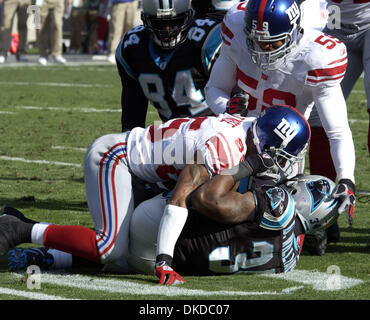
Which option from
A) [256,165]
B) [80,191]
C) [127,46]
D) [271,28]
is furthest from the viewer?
[80,191]

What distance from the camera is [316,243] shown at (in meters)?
5.02

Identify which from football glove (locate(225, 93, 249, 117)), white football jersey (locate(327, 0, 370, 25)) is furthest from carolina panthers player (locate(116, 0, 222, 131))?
white football jersey (locate(327, 0, 370, 25))

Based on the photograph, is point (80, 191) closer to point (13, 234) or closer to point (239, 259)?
point (13, 234)

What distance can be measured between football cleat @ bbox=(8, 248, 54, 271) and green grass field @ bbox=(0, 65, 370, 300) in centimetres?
6

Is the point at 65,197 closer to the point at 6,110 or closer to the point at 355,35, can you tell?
the point at 355,35

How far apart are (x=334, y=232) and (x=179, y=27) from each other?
1.49 m

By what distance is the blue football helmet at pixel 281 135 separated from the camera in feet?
14.5

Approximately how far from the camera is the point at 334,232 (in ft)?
17.4

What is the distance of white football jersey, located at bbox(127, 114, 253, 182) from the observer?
432cm

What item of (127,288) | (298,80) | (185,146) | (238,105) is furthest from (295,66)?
(127,288)

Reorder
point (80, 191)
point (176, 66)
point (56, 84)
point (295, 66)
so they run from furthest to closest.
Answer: point (56, 84), point (80, 191), point (176, 66), point (295, 66)

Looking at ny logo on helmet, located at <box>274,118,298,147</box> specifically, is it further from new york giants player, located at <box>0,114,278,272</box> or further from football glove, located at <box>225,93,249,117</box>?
football glove, located at <box>225,93,249,117</box>

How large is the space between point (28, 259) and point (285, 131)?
1430 mm
